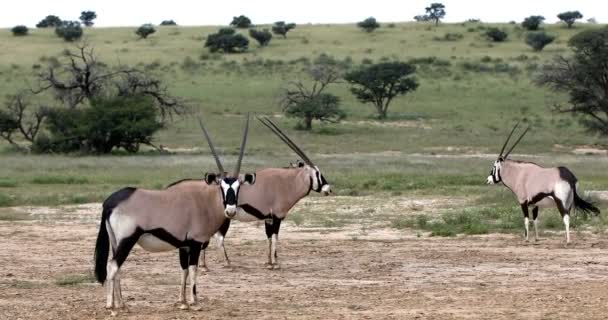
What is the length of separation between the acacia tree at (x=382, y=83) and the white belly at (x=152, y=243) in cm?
3769

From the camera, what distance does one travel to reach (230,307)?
34.7ft

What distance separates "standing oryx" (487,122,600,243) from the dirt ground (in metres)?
0.53

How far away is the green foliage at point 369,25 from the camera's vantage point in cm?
8138

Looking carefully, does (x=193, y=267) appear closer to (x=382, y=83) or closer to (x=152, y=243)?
(x=152, y=243)

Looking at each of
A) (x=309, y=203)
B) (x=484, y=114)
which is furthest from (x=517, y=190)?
(x=484, y=114)

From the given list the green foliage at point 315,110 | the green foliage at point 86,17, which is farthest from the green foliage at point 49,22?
the green foliage at point 315,110

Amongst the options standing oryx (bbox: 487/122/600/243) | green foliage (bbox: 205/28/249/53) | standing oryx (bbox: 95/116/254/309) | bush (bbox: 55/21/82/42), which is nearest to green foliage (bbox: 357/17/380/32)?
green foliage (bbox: 205/28/249/53)

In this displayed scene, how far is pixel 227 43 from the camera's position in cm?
6925

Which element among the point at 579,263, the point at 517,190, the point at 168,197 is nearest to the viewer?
the point at 168,197

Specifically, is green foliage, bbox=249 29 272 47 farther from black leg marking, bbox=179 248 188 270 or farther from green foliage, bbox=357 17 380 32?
black leg marking, bbox=179 248 188 270

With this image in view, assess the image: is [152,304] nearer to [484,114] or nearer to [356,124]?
[356,124]

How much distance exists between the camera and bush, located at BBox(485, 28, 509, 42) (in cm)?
7419

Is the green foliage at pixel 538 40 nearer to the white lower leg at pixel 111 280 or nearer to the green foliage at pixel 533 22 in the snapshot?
the green foliage at pixel 533 22

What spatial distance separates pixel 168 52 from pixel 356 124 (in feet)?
85.1
